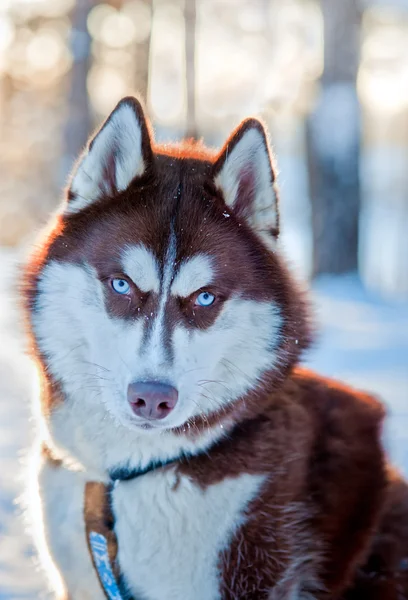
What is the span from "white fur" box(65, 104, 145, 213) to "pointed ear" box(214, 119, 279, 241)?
26cm

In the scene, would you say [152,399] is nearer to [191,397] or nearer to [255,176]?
[191,397]

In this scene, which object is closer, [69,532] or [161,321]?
[161,321]

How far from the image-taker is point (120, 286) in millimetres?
2010

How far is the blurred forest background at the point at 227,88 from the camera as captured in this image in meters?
8.38

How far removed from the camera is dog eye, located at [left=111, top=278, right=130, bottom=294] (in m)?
2.00

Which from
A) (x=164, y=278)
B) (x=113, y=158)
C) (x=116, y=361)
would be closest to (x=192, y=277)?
(x=164, y=278)

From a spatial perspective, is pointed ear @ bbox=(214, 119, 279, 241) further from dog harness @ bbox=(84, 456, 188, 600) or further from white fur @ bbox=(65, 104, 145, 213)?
dog harness @ bbox=(84, 456, 188, 600)

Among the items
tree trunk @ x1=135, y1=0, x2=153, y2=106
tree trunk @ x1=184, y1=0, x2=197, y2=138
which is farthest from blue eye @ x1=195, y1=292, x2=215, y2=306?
tree trunk @ x1=184, y1=0, x2=197, y2=138

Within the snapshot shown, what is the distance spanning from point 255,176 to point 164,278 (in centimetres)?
45

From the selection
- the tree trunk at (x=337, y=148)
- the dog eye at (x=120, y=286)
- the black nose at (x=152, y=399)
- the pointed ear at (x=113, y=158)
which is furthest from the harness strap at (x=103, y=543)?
the tree trunk at (x=337, y=148)

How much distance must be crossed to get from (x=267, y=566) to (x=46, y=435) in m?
0.81

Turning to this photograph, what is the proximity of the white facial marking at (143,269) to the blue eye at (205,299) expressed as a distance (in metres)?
0.13

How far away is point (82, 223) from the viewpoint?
6.95 ft

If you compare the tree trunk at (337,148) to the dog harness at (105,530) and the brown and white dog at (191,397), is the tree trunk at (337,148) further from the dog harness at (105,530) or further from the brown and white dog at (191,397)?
the dog harness at (105,530)
